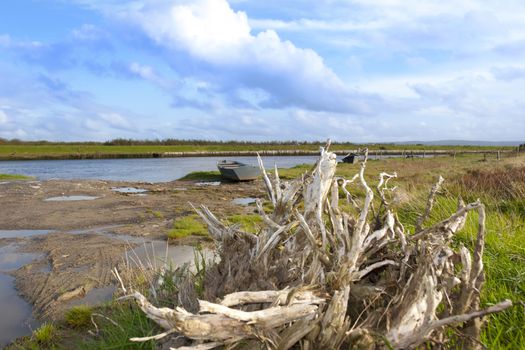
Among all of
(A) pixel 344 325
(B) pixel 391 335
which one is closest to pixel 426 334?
(B) pixel 391 335

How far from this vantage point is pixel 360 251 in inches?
140

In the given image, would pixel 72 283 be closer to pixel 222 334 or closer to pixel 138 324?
pixel 138 324

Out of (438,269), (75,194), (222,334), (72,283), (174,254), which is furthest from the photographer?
(75,194)

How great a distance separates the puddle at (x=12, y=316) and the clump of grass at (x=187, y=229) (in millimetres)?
4614

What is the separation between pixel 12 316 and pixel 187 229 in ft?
20.7

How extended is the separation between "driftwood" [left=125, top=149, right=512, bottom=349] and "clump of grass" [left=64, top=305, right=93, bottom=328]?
3.87m

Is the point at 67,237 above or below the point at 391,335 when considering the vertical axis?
below

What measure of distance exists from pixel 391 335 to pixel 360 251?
2.22 feet

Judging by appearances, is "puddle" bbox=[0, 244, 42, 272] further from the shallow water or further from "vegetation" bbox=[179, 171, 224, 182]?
"vegetation" bbox=[179, 171, 224, 182]

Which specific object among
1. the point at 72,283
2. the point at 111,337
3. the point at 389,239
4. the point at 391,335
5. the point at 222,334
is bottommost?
the point at 72,283

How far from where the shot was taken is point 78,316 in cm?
716

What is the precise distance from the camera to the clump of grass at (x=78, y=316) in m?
7.03

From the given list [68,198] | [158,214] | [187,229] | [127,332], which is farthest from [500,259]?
[68,198]

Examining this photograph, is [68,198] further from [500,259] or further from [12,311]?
[500,259]
